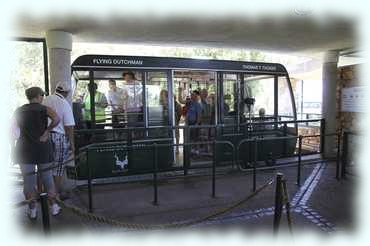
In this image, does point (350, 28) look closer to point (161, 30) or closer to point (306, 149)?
point (161, 30)

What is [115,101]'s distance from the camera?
243 inches

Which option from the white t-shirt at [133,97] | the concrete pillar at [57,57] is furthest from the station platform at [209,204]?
the concrete pillar at [57,57]

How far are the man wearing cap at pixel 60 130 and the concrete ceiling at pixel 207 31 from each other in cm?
110

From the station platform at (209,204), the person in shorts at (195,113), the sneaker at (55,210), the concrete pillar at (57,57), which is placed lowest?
the station platform at (209,204)

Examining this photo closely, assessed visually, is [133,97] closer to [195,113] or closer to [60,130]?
[195,113]

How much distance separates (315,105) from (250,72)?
21.9 feet

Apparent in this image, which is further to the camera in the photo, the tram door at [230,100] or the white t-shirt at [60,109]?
the tram door at [230,100]

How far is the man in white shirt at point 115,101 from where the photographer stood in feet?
20.2

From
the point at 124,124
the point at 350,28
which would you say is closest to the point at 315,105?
the point at 350,28

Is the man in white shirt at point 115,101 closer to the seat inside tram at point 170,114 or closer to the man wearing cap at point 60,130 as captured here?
the seat inside tram at point 170,114

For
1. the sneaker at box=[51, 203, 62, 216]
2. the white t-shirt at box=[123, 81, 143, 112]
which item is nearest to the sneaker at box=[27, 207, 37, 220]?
the sneaker at box=[51, 203, 62, 216]

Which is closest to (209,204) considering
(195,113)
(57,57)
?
(195,113)

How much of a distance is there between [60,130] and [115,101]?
5.64 ft

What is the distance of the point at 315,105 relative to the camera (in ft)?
42.9
